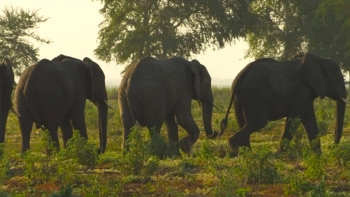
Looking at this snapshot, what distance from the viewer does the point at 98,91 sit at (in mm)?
17781

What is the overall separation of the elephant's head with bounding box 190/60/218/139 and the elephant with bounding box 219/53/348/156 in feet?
2.66

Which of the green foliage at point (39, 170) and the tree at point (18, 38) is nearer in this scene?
the green foliage at point (39, 170)

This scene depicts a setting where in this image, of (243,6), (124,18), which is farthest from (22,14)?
(243,6)

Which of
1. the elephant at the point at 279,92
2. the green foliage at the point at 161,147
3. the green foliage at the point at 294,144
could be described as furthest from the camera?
the elephant at the point at 279,92

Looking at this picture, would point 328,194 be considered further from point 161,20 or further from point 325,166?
point 161,20

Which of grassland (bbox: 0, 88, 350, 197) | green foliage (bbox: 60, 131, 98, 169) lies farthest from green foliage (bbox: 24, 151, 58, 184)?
green foliage (bbox: 60, 131, 98, 169)

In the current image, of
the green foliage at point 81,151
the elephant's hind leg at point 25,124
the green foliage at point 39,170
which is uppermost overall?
the elephant's hind leg at point 25,124

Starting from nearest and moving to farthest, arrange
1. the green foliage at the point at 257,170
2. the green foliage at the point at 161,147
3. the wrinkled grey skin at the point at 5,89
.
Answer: the green foliage at the point at 257,170 → the green foliage at the point at 161,147 → the wrinkled grey skin at the point at 5,89

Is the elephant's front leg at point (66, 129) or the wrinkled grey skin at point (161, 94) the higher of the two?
the wrinkled grey skin at point (161, 94)

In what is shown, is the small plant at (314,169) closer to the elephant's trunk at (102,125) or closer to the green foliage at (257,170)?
the green foliage at (257,170)

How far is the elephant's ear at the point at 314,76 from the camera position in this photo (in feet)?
55.4

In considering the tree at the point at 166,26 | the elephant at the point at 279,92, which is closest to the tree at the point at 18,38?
the tree at the point at 166,26

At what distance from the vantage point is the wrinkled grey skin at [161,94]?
16297 millimetres

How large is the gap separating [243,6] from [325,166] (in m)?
34.5
